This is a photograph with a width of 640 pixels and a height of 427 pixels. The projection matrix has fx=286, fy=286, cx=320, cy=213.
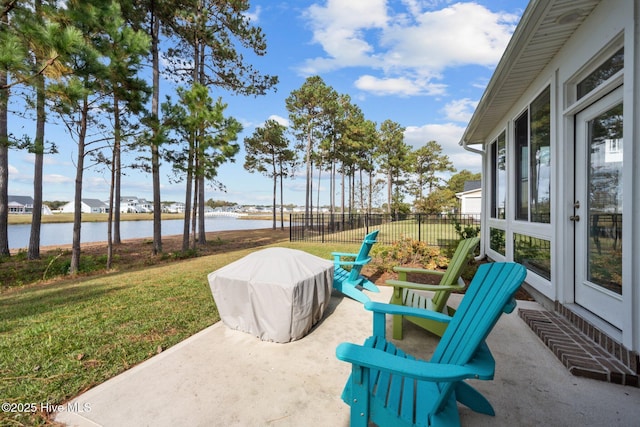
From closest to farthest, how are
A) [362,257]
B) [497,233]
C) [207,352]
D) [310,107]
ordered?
[207,352]
[362,257]
[497,233]
[310,107]

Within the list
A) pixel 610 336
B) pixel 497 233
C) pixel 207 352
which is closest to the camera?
pixel 610 336

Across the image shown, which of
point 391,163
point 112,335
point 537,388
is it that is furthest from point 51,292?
point 391,163

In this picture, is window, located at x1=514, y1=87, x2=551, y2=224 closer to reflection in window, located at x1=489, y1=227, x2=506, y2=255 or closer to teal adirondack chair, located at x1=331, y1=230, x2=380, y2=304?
reflection in window, located at x1=489, y1=227, x2=506, y2=255

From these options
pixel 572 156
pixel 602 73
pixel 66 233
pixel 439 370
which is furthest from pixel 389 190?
pixel 439 370

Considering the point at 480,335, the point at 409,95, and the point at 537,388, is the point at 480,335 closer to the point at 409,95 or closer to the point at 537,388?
the point at 537,388

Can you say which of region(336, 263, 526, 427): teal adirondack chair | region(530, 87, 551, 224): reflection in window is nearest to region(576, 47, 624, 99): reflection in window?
region(530, 87, 551, 224): reflection in window

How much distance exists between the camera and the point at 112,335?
2.96m

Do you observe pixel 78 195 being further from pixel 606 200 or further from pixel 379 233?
pixel 379 233

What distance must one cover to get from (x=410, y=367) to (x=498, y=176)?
620cm

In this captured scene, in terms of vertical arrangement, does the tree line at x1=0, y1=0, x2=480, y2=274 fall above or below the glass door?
above

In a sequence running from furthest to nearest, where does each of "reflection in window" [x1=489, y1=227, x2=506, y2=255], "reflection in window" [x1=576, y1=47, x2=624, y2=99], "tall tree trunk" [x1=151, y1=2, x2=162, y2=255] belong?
"tall tree trunk" [x1=151, y1=2, x2=162, y2=255], "reflection in window" [x1=489, y1=227, x2=506, y2=255], "reflection in window" [x1=576, y1=47, x2=624, y2=99]

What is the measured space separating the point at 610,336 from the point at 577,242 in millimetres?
1046

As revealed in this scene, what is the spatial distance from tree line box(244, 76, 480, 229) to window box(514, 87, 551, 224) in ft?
35.9

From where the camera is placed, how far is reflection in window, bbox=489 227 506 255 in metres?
5.77
